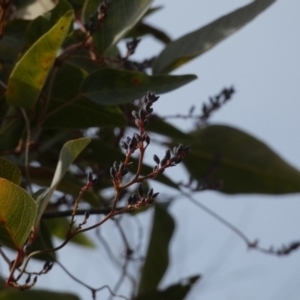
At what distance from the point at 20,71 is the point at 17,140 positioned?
195mm

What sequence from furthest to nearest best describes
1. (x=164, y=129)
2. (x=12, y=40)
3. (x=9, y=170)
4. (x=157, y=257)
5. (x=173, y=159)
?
1. (x=157, y=257)
2. (x=164, y=129)
3. (x=12, y=40)
4. (x=9, y=170)
5. (x=173, y=159)

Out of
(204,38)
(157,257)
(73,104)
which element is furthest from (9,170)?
(157,257)

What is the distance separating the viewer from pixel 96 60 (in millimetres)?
1036

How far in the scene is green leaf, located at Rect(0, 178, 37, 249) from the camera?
0.70m

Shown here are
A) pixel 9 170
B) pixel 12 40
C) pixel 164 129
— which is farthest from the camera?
pixel 164 129

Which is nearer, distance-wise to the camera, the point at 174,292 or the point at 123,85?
the point at 123,85

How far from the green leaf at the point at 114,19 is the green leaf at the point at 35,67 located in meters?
0.11

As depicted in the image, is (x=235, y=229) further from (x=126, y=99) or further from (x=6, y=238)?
(x=6, y=238)

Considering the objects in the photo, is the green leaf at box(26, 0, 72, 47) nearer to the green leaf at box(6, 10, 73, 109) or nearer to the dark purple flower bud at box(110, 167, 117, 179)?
the green leaf at box(6, 10, 73, 109)

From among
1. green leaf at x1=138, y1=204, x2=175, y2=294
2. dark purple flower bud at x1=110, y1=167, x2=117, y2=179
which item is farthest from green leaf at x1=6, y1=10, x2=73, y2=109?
green leaf at x1=138, y1=204, x2=175, y2=294

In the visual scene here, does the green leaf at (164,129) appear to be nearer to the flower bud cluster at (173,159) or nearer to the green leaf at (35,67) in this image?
the green leaf at (35,67)

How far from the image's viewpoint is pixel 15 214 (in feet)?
2.36

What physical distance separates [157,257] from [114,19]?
0.68m

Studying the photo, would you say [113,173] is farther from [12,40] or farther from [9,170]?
[12,40]
